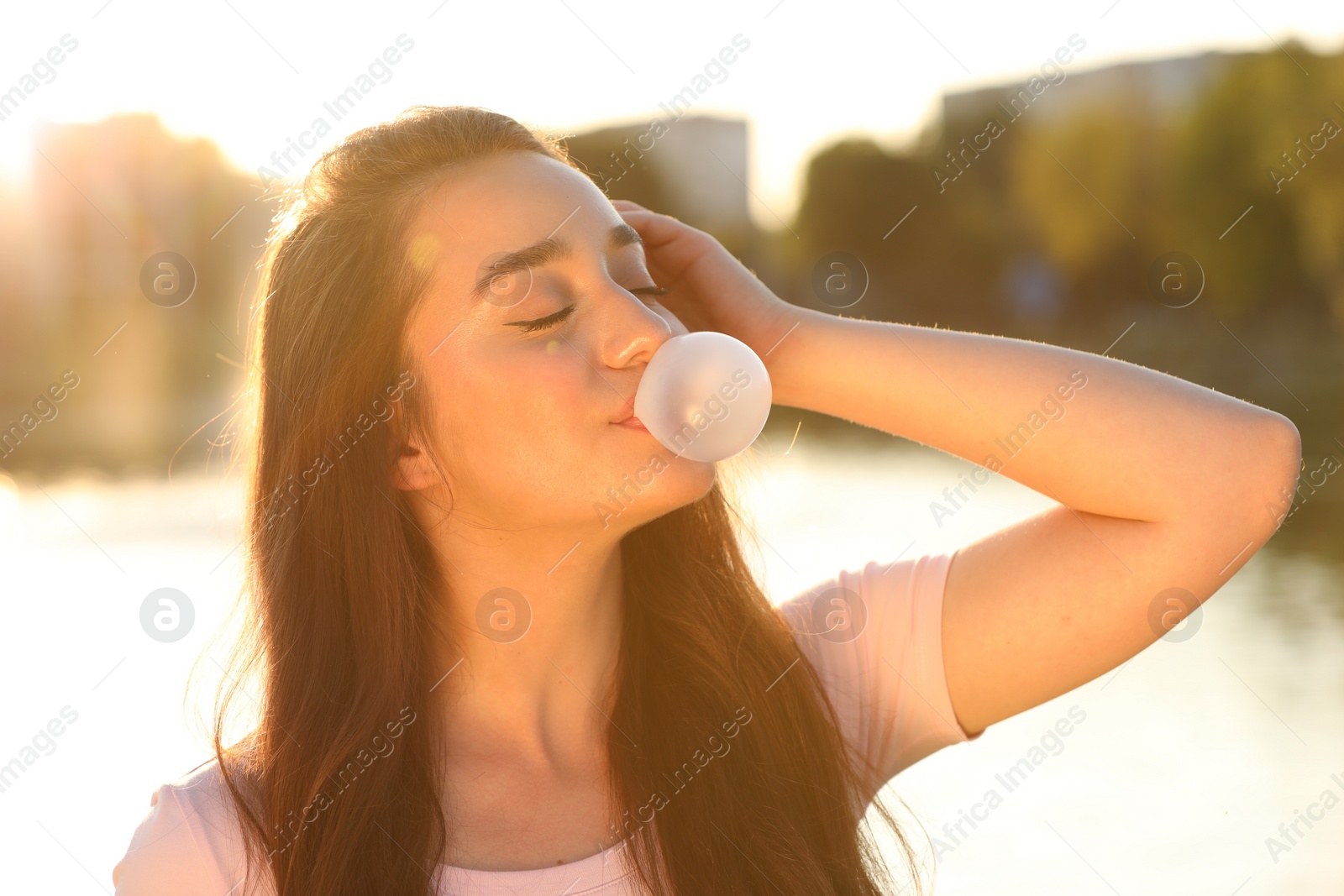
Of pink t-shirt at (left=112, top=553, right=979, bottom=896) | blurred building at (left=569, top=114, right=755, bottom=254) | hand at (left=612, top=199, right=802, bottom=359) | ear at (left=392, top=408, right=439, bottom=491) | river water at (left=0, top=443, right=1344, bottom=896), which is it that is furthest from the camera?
blurred building at (left=569, top=114, right=755, bottom=254)

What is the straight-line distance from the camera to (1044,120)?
158ft

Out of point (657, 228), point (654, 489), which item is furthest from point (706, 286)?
point (654, 489)

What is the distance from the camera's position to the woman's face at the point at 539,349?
2.22m

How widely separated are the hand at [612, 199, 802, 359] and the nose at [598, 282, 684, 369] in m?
0.37

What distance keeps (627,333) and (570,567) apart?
514mm

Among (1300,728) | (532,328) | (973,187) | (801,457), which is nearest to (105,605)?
(1300,728)

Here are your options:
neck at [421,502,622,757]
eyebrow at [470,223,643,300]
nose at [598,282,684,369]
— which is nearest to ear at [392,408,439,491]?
neck at [421,502,622,757]

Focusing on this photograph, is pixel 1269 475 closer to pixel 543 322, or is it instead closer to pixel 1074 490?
pixel 1074 490

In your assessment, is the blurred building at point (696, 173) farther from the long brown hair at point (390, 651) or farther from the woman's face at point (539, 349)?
the woman's face at point (539, 349)

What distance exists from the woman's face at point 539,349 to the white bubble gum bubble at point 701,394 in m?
0.05

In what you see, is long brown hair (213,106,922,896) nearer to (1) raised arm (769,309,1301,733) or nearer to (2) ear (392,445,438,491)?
(2) ear (392,445,438,491)

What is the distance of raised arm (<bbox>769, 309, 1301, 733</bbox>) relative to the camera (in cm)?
228

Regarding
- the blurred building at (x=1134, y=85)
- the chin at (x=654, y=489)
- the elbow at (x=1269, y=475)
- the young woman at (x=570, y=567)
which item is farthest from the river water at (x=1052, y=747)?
the blurred building at (x=1134, y=85)

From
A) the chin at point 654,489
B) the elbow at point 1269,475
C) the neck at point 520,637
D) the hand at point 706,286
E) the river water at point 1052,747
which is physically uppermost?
the elbow at point 1269,475
